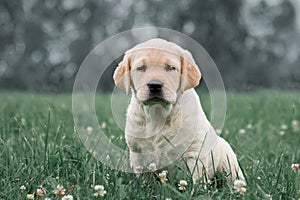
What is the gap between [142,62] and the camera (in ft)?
9.14

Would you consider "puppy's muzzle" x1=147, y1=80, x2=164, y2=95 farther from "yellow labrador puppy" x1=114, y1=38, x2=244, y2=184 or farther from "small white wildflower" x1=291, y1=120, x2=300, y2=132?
"small white wildflower" x1=291, y1=120, x2=300, y2=132

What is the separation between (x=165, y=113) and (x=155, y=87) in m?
0.34

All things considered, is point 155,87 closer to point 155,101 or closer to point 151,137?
point 155,101

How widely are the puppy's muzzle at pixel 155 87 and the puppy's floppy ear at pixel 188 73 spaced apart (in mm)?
188

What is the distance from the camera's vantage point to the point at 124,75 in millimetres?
2906

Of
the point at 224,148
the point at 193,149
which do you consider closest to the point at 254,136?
the point at 224,148

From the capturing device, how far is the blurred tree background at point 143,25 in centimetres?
1811

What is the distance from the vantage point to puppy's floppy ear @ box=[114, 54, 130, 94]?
114 inches

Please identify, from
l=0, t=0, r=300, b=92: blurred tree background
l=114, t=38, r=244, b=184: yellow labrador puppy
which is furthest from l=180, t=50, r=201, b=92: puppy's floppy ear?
l=0, t=0, r=300, b=92: blurred tree background

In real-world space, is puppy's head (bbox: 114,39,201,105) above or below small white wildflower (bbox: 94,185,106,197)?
above

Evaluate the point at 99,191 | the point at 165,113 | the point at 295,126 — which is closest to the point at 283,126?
the point at 295,126

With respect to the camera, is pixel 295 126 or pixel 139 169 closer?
pixel 139 169

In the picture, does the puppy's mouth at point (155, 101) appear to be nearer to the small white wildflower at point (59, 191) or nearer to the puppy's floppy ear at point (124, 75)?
the puppy's floppy ear at point (124, 75)

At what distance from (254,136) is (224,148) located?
178 centimetres
